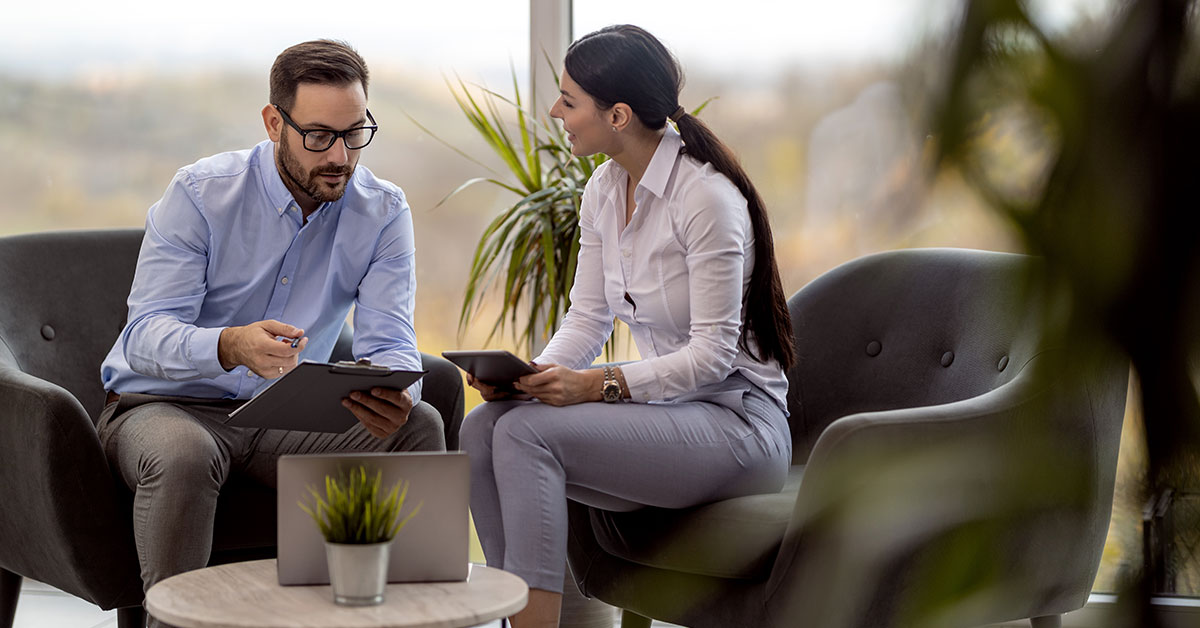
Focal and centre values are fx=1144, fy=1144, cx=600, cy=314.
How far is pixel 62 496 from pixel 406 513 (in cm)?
77

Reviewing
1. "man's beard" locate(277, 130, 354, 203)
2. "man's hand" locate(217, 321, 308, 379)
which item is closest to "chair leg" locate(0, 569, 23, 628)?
"man's hand" locate(217, 321, 308, 379)

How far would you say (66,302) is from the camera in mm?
2572

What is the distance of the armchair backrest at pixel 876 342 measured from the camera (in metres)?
2.35

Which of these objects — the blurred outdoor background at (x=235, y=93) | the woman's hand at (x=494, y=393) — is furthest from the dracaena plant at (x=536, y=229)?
the woman's hand at (x=494, y=393)

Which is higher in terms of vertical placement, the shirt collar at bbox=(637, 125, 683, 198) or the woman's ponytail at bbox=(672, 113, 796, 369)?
the shirt collar at bbox=(637, 125, 683, 198)

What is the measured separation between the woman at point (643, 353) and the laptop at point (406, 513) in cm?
29

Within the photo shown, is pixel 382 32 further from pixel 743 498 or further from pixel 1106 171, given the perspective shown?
pixel 1106 171

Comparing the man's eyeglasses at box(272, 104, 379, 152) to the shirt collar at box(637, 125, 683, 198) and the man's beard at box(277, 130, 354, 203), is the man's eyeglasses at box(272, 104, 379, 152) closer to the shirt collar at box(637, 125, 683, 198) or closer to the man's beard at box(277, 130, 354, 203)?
the man's beard at box(277, 130, 354, 203)

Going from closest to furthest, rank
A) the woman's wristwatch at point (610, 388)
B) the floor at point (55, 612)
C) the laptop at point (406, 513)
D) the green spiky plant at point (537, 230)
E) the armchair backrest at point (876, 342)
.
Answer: the laptop at point (406, 513)
the woman's wristwatch at point (610, 388)
the armchair backrest at point (876, 342)
the green spiky plant at point (537, 230)
the floor at point (55, 612)

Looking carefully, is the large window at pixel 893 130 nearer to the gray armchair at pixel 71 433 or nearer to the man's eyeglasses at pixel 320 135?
the gray armchair at pixel 71 433

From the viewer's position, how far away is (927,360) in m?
2.39

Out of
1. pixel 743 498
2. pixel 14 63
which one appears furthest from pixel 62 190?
pixel 743 498

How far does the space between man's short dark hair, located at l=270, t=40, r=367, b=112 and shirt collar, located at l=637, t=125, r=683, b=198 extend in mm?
669

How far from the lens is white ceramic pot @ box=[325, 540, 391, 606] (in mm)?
1505
